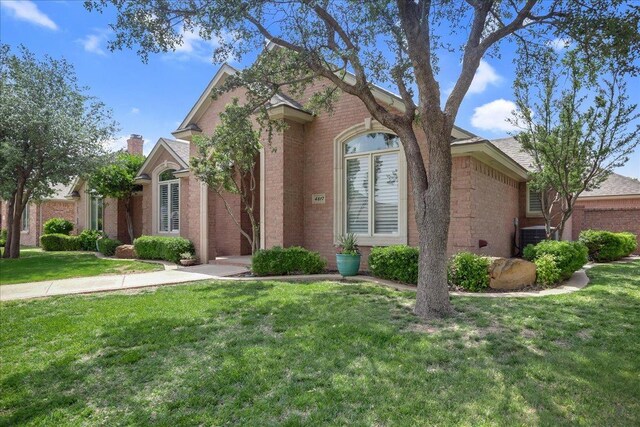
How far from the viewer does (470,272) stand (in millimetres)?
8070

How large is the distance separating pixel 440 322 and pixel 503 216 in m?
8.80

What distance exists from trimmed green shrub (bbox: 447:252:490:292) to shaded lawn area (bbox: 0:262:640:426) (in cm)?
105

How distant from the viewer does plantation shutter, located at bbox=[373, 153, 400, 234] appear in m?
10.5

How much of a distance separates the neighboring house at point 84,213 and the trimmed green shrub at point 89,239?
487 millimetres

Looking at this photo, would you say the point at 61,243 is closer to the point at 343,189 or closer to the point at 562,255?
the point at 343,189

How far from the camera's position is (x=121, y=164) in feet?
62.9

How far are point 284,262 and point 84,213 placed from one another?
18617mm

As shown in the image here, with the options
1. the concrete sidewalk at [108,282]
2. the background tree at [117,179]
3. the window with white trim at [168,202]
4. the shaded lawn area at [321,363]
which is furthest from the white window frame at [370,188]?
the background tree at [117,179]

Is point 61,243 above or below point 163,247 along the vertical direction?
below

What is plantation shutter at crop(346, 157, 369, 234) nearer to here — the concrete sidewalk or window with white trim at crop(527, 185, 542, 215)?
the concrete sidewalk

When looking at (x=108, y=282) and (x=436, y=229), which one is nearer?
(x=436, y=229)

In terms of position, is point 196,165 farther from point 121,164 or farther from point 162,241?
point 121,164

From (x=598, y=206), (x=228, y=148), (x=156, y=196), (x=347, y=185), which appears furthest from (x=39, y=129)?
(x=598, y=206)

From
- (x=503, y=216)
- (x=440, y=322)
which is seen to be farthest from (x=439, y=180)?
(x=503, y=216)
